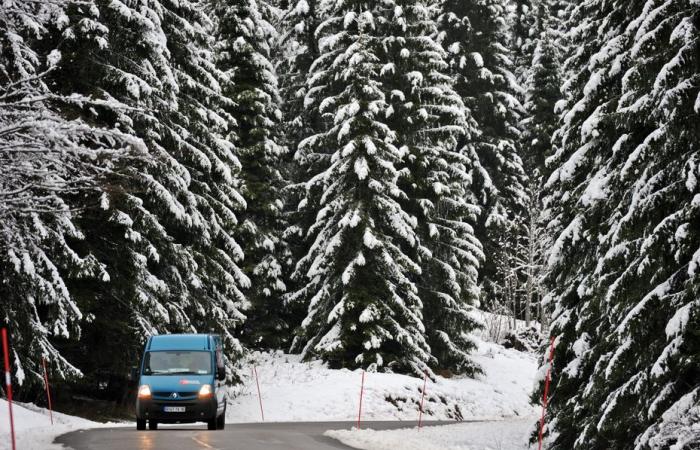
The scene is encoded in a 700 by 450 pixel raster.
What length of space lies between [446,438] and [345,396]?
9.60m

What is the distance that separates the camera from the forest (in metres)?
13.4

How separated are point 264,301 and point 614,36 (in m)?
21.8

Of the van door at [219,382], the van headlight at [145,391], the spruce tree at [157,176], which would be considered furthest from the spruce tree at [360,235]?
the van headlight at [145,391]

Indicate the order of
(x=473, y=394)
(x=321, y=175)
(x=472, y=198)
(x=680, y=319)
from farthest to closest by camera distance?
(x=472, y=198) < (x=473, y=394) < (x=321, y=175) < (x=680, y=319)

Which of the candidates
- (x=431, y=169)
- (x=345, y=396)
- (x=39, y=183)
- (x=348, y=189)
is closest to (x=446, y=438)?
(x=345, y=396)

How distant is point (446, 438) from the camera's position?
20.7 metres

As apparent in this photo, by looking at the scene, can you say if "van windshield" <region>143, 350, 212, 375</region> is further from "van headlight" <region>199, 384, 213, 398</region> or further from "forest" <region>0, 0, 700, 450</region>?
"forest" <region>0, 0, 700, 450</region>

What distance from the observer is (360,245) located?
31.4 m

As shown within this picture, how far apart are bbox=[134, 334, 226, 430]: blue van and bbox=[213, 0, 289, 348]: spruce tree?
14.7 meters

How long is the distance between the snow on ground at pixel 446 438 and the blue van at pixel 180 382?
275cm

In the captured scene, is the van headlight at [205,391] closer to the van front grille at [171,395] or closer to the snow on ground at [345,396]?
the van front grille at [171,395]

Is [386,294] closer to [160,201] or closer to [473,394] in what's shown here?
[473,394]

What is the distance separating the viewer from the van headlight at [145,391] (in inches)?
735

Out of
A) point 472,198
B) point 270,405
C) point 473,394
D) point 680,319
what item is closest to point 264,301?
point 270,405
